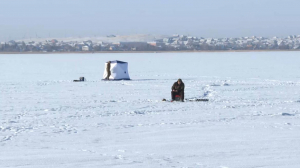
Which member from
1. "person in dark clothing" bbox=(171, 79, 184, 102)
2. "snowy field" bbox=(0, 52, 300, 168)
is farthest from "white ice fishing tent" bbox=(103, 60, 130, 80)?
"person in dark clothing" bbox=(171, 79, 184, 102)

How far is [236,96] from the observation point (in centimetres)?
2039

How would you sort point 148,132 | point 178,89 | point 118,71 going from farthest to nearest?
1. point 118,71
2. point 178,89
3. point 148,132

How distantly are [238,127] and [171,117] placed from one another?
7.84 feet

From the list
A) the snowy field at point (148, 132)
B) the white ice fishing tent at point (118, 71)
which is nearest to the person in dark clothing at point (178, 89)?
the snowy field at point (148, 132)

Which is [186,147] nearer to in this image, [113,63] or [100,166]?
[100,166]

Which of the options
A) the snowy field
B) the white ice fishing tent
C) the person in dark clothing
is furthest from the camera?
the white ice fishing tent

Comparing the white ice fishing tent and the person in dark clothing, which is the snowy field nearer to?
the person in dark clothing

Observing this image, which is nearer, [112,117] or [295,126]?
[295,126]

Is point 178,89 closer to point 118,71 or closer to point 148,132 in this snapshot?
point 148,132

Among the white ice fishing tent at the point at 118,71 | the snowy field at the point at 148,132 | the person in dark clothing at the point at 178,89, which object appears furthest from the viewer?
the white ice fishing tent at the point at 118,71

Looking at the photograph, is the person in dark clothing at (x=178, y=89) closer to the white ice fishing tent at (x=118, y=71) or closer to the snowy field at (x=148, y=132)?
the snowy field at (x=148, y=132)

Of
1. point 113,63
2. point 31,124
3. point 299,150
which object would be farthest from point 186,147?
point 113,63

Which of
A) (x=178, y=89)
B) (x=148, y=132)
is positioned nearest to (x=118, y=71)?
(x=178, y=89)

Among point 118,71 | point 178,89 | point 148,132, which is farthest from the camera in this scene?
point 118,71
